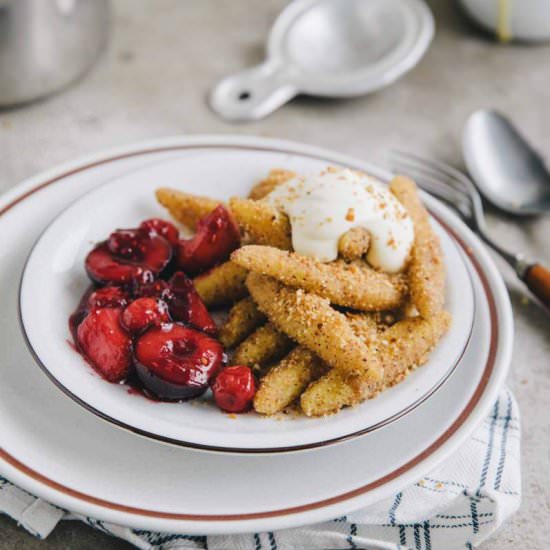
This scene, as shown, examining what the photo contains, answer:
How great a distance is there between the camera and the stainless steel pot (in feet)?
6.79

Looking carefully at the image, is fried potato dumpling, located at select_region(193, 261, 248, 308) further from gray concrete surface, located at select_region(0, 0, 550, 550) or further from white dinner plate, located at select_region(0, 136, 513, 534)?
gray concrete surface, located at select_region(0, 0, 550, 550)

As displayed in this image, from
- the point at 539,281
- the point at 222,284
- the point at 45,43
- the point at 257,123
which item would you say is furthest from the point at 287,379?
the point at 45,43

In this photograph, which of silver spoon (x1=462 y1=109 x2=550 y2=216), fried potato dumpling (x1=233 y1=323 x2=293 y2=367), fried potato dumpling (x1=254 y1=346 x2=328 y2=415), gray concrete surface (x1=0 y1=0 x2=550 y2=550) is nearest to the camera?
fried potato dumpling (x1=254 y1=346 x2=328 y2=415)

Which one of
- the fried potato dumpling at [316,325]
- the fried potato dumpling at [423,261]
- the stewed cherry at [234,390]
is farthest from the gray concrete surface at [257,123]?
the stewed cherry at [234,390]

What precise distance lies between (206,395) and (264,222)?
33 centimetres

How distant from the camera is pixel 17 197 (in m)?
1.71

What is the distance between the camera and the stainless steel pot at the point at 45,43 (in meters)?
2.07

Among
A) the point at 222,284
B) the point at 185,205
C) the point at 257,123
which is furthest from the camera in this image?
the point at 257,123

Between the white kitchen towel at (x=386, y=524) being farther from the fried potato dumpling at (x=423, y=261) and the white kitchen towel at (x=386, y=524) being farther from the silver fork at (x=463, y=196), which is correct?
the silver fork at (x=463, y=196)

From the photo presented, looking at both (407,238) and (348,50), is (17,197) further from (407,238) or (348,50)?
(348,50)

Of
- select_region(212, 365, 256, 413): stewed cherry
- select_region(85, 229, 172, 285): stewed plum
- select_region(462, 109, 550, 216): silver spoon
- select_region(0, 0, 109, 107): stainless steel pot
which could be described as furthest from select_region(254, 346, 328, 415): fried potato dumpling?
select_region(0, 0, 109, 107): stainless steel pot

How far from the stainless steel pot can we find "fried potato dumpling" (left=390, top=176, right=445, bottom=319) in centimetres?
108

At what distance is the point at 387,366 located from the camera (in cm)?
130

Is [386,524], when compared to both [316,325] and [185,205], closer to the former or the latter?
[316,325]
